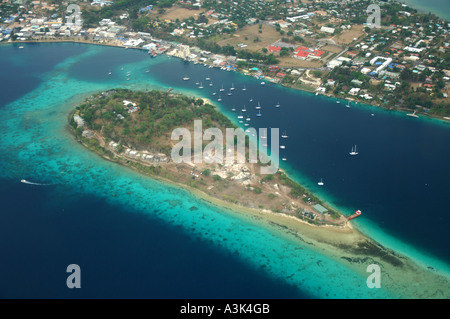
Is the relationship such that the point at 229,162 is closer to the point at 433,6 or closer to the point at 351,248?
the point at 351,248

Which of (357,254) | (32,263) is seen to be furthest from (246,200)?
(32,263)

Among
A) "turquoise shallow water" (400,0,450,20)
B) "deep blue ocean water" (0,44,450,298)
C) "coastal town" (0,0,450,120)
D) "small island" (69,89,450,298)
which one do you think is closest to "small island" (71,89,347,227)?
"small island" (69,89,450,298)

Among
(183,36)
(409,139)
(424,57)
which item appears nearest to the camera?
(409,139)

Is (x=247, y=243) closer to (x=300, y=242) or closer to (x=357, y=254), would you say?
(x=300, y=242)
